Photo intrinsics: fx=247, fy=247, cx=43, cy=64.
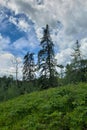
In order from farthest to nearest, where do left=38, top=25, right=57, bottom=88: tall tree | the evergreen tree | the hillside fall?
the evergreen tree < left=38, top=25, right=57, bottom=88: tall tree < the hillside

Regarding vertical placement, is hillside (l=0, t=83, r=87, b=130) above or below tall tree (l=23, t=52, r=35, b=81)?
below

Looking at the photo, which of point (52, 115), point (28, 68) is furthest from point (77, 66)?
point (52, 115)

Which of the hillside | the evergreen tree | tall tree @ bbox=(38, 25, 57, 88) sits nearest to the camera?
the hillside

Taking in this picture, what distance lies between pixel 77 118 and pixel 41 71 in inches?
1321

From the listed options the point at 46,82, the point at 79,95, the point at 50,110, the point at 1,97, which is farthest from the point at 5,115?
the point at 1,97

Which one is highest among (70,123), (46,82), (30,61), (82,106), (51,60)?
(30,61)

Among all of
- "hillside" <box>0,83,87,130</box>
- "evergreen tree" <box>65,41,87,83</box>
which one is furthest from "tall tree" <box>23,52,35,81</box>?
"hillside" <box>0,83,87,130</box>

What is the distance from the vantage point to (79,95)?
14.6m

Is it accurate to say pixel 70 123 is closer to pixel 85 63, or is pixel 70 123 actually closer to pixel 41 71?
pixel 41 71

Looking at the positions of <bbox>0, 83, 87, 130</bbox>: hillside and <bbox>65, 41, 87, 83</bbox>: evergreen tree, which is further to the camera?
<bbox>65, 41, 87, 83</bbox>: evergreen tree

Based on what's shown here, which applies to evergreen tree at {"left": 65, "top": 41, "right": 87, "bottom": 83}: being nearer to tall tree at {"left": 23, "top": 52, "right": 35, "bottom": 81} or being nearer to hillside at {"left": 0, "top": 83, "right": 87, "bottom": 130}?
tall tree at {"left": 23, "top": 52, "right": 35, "bottom": 81}

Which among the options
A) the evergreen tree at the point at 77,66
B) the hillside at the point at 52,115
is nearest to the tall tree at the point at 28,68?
the evergreen tree at the point at 77,66

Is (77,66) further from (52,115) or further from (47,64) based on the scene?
(52,115)

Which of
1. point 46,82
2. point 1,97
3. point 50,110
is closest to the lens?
point 50,110
